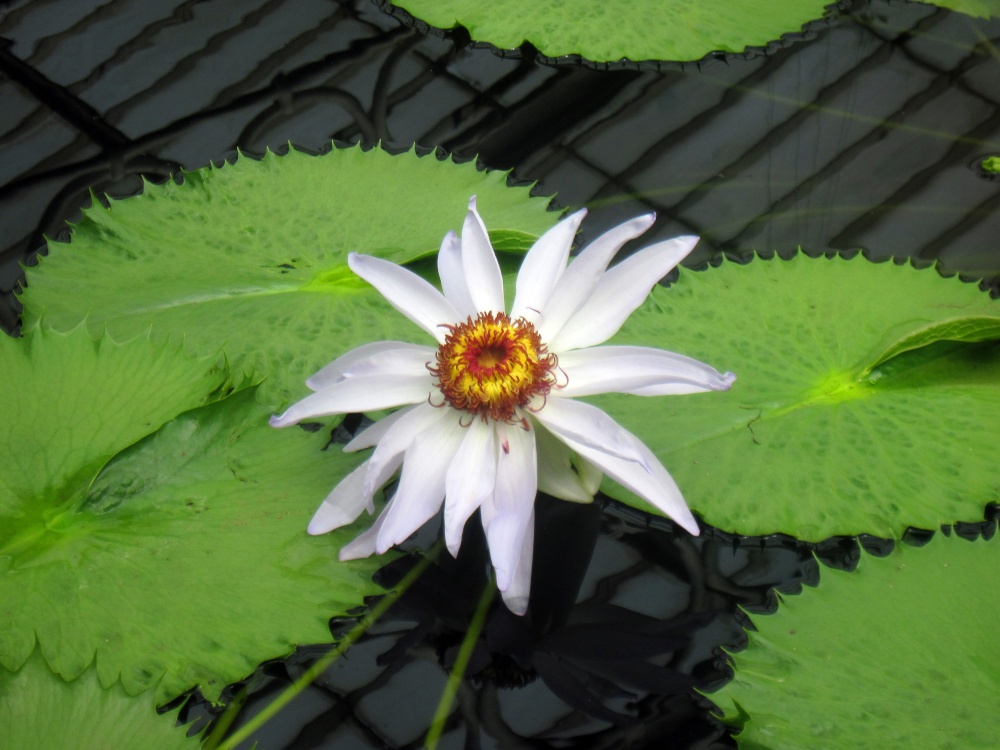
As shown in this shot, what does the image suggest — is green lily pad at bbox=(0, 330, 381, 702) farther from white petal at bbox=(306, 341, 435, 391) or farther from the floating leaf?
the floating leaf

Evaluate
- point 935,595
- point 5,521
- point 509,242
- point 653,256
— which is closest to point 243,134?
point 509,242

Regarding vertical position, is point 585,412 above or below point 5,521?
above

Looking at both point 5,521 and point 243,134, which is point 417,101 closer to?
point 243,134

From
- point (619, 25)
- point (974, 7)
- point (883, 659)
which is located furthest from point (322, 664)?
point (974, 7)

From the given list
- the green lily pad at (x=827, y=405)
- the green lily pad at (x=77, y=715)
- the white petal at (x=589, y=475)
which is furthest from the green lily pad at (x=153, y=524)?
the green lily pad at (x=827, y=405)

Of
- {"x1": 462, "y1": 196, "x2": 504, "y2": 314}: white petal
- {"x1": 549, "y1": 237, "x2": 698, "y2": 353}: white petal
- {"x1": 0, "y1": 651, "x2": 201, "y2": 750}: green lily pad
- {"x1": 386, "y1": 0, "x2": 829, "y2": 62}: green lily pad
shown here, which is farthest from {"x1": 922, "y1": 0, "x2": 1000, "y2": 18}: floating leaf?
{"x1": 0, "y1": 651, "x2": 201, "y2": 750}: green lily pad

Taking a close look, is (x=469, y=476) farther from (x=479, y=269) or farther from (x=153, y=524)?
(x=153, y=524)
